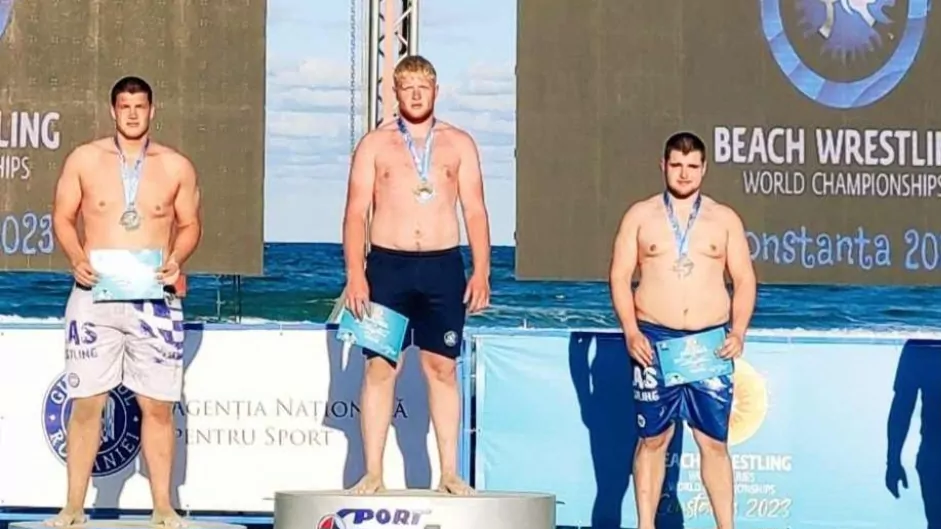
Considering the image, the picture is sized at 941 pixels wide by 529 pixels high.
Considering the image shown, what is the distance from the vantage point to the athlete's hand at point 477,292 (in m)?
7.04

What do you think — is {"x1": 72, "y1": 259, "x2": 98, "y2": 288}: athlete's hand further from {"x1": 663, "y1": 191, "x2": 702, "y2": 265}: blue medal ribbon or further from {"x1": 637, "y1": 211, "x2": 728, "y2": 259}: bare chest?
{"x1": 663, "y1": 191, "x2": 702, "y2": 265}: blue medal ribbon

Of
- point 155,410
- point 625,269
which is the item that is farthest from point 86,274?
point 625,269

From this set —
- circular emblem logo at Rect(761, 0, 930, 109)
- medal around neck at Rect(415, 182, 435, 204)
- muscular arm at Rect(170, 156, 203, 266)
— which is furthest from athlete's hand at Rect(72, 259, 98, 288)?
circular emblem logo at Rect(761, 0, 930, 109)

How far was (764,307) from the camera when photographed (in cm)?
3002

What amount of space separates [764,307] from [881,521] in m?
21.8

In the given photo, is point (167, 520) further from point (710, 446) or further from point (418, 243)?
point (710, 446)

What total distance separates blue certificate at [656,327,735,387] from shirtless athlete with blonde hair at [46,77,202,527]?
1826 mm

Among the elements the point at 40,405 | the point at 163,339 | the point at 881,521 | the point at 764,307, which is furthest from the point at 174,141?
the point at 764,307

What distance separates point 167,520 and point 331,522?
708 millimetres

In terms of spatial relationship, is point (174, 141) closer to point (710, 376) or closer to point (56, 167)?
point (56, 167)

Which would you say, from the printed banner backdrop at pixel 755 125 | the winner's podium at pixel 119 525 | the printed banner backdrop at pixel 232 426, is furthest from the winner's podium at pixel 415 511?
the printed banner backdrop at pixel 755 125

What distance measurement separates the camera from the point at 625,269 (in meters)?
7.29

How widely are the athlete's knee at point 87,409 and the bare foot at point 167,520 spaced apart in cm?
43

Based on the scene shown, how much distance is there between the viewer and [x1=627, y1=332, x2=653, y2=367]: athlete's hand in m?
7.11
